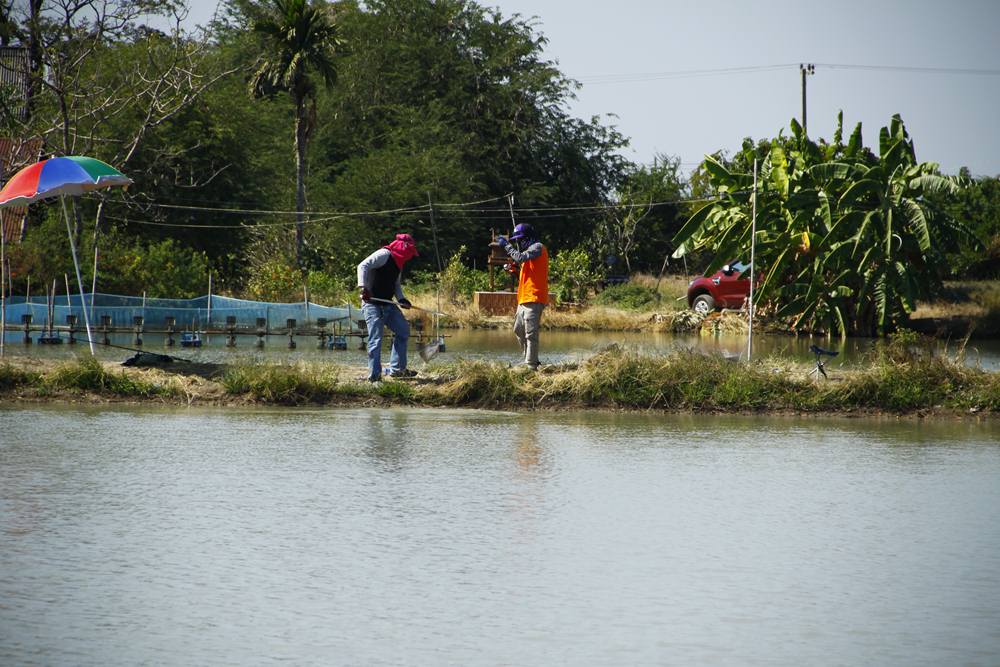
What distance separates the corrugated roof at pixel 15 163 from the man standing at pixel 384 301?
18.2 meters

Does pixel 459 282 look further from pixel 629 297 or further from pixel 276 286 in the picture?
pixel 276 286

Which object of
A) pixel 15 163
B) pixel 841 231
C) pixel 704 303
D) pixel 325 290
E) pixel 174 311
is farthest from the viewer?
Result: pixel 325 290

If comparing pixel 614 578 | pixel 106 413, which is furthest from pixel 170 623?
pixel 106 413

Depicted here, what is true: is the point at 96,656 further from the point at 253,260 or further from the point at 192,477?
the point at 253,260

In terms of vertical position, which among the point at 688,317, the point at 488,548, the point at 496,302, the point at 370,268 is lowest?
the point at 488,548

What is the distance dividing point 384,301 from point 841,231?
19.9m

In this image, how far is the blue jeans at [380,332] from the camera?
16.0 m

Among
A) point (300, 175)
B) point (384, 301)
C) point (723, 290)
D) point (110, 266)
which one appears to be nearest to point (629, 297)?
point (723, 290)

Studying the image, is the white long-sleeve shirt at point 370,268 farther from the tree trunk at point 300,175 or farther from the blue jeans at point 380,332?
the tree trunk at point 300,175

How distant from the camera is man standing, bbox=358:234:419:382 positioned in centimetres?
1605

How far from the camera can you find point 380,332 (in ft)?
52.5

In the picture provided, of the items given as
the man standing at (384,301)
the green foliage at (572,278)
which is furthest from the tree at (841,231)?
the man standing at (384,301)

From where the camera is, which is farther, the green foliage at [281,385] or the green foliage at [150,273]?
the green foliage at [150,273]

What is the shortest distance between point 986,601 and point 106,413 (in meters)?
10.7
